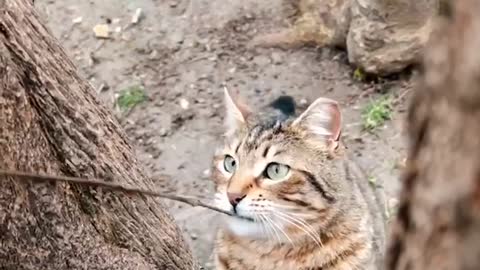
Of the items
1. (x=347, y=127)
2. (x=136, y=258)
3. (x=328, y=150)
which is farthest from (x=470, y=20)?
(x=347, y=127)

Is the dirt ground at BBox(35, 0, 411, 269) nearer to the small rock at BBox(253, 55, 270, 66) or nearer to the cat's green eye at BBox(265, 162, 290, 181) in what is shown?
the small rock at BBox(253, 55, 270, 66)

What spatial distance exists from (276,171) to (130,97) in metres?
1.95

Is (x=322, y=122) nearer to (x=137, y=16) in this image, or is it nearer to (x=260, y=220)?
(x=260, y=220)

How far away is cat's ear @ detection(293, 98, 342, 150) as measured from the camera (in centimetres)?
298

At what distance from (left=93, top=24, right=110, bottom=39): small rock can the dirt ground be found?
0.03 meters

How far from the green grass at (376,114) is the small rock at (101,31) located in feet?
4.86

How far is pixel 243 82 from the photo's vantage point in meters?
4.86

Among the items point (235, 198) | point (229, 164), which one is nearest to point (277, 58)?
point (229, 164)

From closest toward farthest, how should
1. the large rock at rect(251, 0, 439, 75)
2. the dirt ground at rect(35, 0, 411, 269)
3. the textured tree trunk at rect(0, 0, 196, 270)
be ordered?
the textured tree trunk at rect(0, 0, 196, 270) → the dirt ground at rect(35, 0, 411, 269) → the large rock at rect(251, 0, 439, 75)

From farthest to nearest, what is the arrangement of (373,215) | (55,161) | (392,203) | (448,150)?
(392,203) < (373,215) < (55,161) < (448,150)

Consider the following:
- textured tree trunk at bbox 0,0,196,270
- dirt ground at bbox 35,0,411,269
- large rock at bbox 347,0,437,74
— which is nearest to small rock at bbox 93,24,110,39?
dirt ground at bbox 35,0,411,269

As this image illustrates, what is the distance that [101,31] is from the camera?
517 centimetres

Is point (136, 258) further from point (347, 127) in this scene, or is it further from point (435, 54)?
point (347, 127)

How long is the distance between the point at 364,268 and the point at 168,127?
1.87 m
